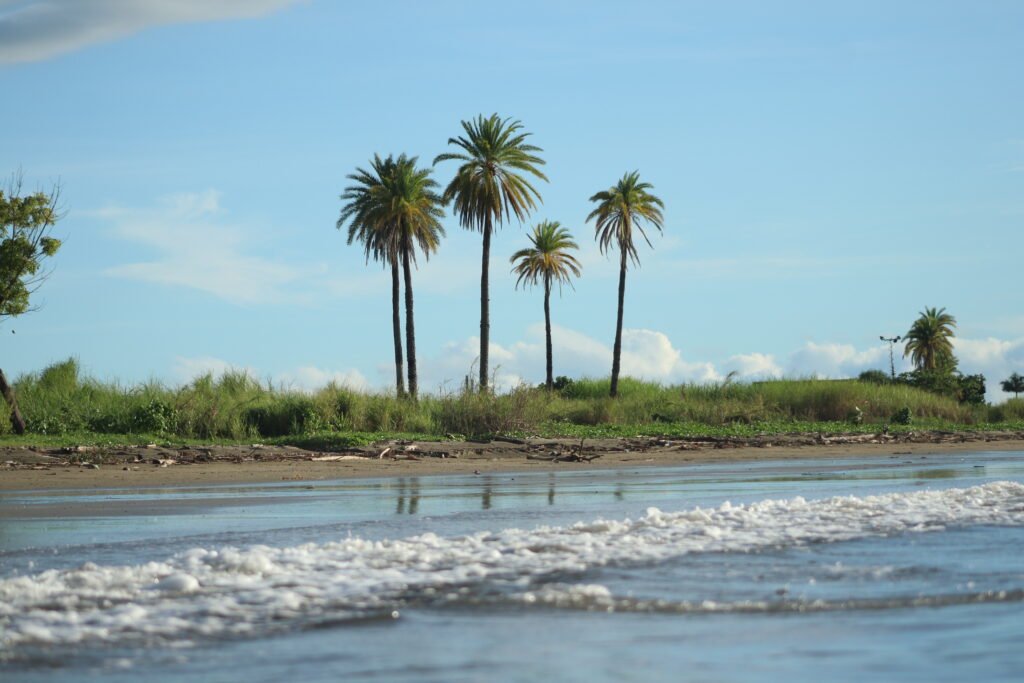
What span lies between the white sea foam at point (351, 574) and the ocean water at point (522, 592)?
0.02 metres

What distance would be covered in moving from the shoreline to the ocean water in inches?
247

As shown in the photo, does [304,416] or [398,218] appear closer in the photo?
[304,416]

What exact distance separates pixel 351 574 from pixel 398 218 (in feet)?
140

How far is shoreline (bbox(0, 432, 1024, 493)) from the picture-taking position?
677 inches

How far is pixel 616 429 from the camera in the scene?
105 ft

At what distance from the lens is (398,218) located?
48438 millimetres

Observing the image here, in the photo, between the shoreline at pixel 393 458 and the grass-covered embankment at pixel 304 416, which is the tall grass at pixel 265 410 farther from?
the shoreline at pixel 393 458

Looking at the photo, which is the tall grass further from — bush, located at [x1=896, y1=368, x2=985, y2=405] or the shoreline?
bush, located at [x1=896, y1=368, x2=985, y2=405]

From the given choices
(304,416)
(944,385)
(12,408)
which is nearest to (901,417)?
(944,385)

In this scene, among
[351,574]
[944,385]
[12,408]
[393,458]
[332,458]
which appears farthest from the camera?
[944,385]

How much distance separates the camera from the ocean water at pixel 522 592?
428cm

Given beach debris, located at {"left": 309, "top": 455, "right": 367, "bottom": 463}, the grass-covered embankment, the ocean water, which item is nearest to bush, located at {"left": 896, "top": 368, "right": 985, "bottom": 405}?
the grass-covered embankment

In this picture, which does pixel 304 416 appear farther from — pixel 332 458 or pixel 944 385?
pixel 944 385

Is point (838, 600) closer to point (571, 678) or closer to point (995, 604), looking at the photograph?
point (995, 604)
